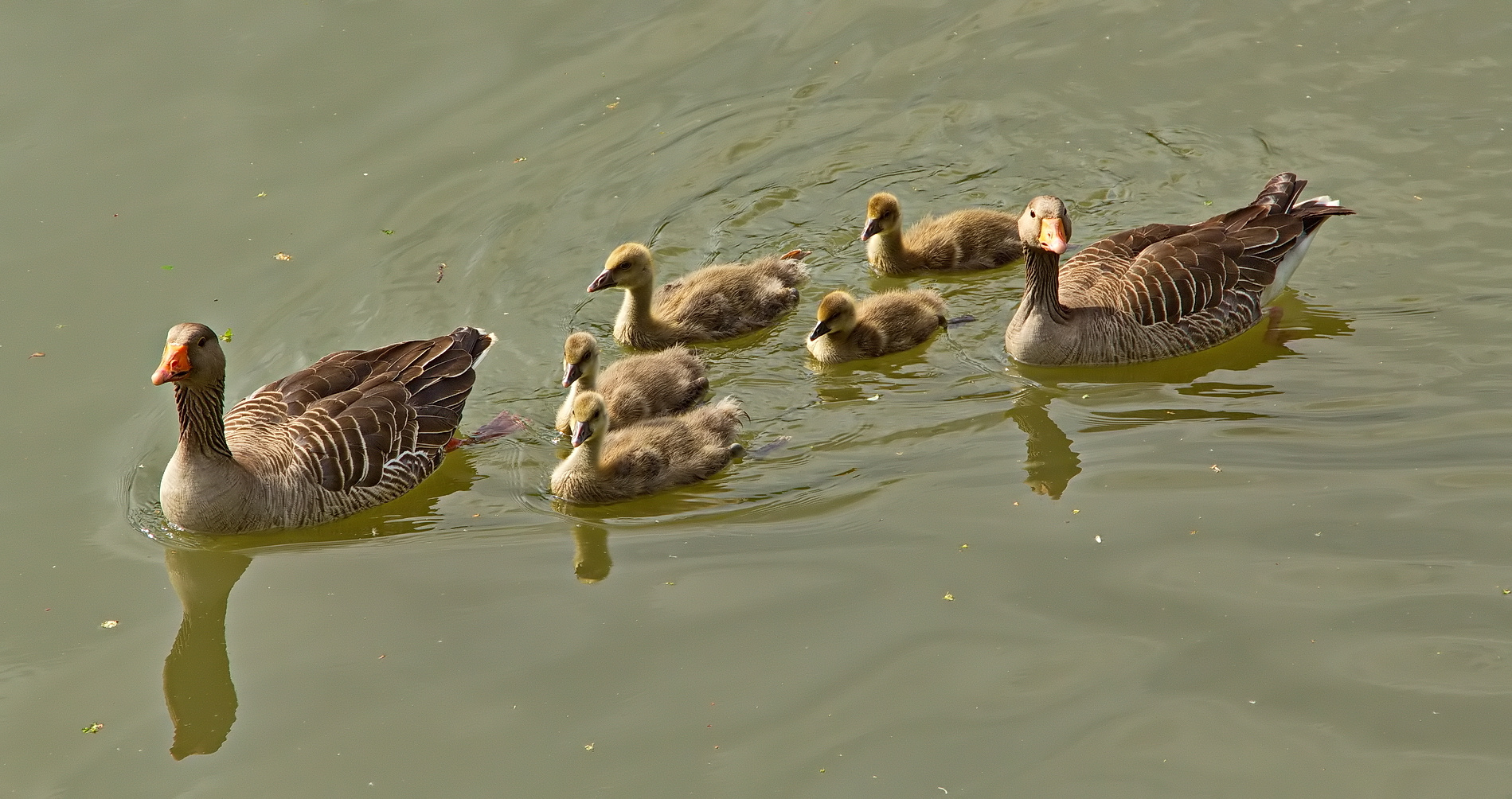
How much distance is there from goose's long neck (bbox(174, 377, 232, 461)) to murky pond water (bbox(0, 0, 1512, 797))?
62 cm

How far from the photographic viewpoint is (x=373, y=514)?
345 inches

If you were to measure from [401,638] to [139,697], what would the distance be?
1.31 metres

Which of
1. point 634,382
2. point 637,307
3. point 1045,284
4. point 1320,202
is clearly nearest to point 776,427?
point 634,382

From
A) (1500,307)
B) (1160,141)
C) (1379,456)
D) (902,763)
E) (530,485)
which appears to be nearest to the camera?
(902,763)

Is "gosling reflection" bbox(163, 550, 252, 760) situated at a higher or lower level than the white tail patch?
lower

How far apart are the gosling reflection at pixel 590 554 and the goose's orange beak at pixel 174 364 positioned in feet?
7.65

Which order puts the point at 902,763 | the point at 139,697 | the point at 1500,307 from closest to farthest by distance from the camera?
the point at 902,763 → the point at 139,697 → the point at 1500,307

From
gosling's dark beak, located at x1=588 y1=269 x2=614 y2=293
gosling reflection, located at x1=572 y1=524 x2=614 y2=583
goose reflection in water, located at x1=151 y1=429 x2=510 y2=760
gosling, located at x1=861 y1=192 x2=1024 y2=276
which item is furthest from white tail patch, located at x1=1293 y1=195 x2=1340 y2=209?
goose reflection in water, located at x1=151 y1=429 x2=510 y2=760

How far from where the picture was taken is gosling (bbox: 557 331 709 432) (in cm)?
892

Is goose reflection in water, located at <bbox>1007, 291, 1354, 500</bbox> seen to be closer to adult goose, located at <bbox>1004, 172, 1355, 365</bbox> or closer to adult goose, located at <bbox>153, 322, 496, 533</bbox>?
adult goose, located at <bbox>1004, 172, 1355, 365</bbox>

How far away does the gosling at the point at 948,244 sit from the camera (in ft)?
35.5

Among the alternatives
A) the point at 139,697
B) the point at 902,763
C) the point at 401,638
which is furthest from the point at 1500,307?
the point at 139,697

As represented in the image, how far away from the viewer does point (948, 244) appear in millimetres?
10828

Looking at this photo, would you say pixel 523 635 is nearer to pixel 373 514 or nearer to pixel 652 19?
pixel 373 514
